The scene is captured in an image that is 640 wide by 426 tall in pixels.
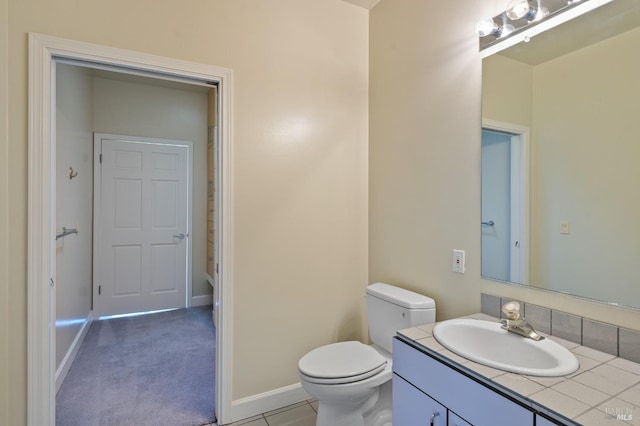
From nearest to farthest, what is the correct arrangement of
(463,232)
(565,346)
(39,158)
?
(565,346), (39,158), (463,232)

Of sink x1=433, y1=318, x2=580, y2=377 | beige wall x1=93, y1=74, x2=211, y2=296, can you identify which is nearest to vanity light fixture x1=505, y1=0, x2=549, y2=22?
sink x1=433, y1=318, x2=580, y2=377

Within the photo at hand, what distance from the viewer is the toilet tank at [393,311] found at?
1.67 metres

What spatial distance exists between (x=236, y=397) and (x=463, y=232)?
1627mm

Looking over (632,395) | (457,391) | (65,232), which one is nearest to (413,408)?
(457,391)

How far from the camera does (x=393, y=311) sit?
176 centimetres

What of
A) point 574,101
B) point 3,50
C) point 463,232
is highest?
point 3,50

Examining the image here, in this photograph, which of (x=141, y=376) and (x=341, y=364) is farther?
(x=141, y=376)

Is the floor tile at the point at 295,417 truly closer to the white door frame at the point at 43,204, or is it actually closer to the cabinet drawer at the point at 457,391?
the cabinet drawer at the point at 457,391

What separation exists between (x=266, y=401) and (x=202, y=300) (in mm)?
2462

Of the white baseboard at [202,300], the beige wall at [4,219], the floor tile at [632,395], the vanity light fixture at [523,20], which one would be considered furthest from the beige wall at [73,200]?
the floor tile at [632,395]

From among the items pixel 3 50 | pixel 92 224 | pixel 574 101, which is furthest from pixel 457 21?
pixel 92 224

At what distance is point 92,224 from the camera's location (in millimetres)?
3566

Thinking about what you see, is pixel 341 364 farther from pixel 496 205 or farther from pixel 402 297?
pixel 496 205

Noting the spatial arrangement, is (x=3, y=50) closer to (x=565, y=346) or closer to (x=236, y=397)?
(x=236, y=397)
